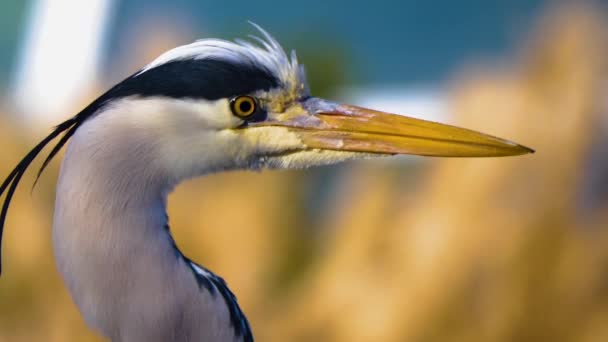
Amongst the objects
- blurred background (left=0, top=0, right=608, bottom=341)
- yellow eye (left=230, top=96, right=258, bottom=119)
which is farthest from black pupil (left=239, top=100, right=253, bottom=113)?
blurred background (left=0, top=0, right=608, bottom=341)

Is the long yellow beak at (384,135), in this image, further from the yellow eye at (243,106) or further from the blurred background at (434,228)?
the blurred background at (434,228)

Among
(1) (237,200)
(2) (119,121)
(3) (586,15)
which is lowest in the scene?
(1) (237,200)

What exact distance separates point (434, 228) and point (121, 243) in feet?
3.53

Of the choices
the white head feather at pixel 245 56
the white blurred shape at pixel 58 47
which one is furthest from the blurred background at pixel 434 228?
the white head feather at pixel 245 56

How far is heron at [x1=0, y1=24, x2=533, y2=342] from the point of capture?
60 centimetres

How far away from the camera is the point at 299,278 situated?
1886mm

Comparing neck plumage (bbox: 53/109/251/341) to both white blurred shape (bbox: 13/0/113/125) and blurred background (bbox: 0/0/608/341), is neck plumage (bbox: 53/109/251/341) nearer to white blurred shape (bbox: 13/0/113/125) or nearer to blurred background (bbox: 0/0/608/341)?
blurred background (bbox: 0/0/608/341)

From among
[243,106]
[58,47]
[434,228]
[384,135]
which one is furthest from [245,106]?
[58,47]

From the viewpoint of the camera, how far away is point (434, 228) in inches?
62.9

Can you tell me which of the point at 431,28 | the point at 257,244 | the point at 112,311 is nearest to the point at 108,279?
the point at 112,311

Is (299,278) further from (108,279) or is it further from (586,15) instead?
(108,279)

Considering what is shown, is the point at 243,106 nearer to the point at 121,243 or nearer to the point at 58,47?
the point at 121,243

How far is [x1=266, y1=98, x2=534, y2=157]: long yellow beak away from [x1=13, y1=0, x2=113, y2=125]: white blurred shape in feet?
6.84

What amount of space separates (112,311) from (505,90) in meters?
1.20
